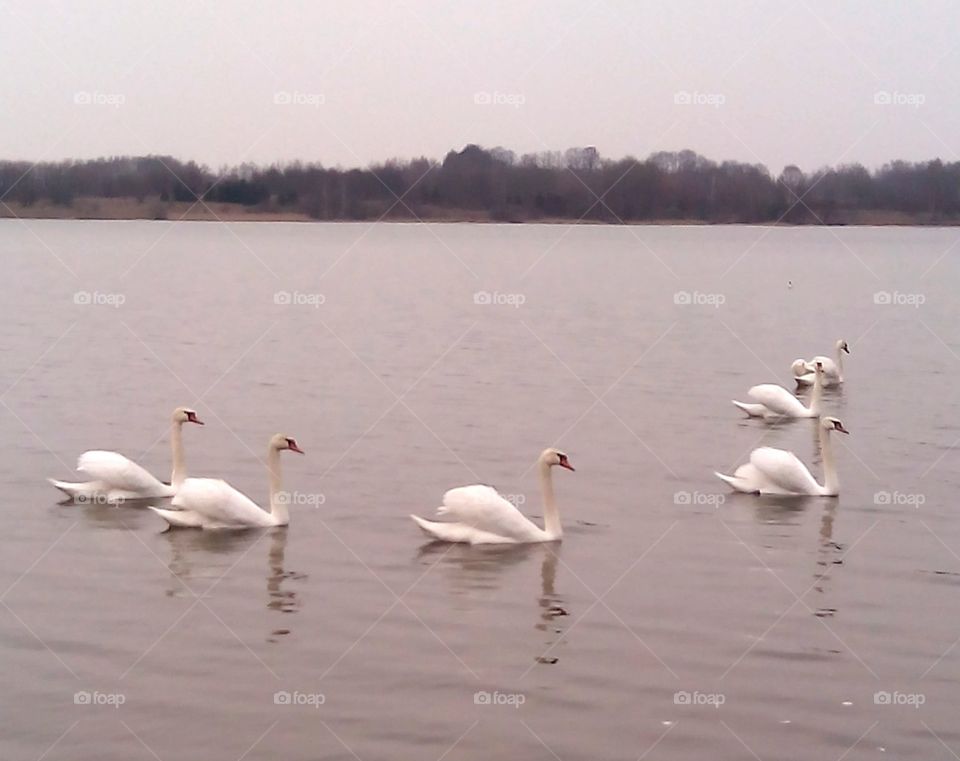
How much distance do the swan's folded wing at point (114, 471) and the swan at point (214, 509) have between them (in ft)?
3.31

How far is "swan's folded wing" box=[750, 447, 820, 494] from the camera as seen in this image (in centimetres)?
1678

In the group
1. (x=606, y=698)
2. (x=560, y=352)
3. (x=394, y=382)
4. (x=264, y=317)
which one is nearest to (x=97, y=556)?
(x=606, y=698)

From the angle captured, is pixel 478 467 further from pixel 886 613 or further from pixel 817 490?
pixel 886 613

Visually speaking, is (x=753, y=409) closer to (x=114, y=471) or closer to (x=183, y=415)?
(x=183, y=415)

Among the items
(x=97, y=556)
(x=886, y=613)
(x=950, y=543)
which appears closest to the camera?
(x=886, y=613)

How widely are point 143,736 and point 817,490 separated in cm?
974

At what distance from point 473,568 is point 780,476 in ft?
15.5

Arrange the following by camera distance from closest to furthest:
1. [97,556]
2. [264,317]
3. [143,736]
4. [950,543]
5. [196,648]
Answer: [143,736] → [196,648] → [97,556] → [950,543] → [264,317]

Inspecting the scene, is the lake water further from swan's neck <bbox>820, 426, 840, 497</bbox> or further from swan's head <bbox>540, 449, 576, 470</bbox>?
swan's head <bbox>540, 449, 576, 470</bbox>

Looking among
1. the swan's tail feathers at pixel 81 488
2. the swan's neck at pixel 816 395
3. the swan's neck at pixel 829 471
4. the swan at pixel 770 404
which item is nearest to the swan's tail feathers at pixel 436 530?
the swan's tail feathers at pixel 81 488

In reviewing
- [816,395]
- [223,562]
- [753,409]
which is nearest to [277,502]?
[223,562]

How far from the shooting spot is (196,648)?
1099 cm

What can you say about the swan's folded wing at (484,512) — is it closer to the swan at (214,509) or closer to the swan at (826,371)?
the swan at (214,509)

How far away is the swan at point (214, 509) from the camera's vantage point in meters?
14.5
